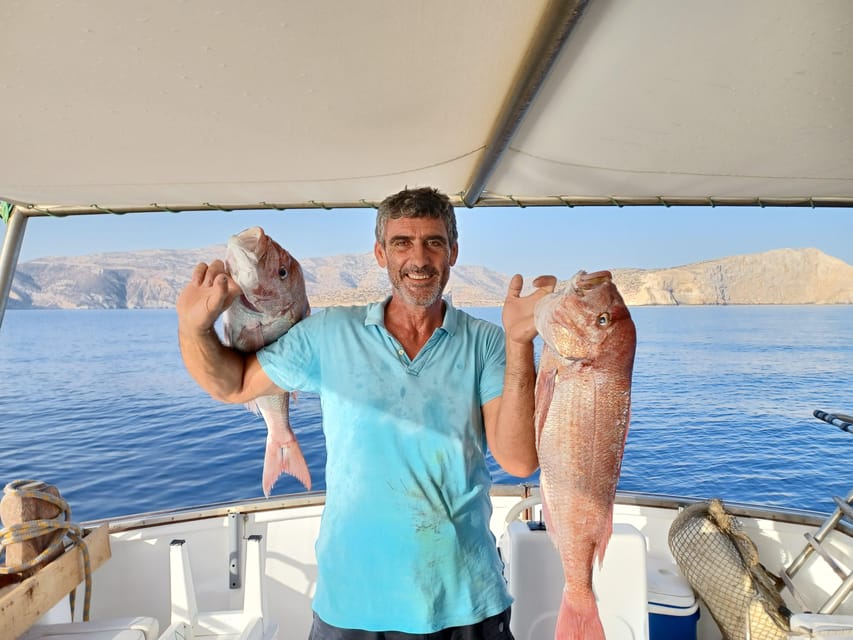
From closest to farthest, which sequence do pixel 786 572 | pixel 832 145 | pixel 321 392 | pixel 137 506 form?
pixel 321 392 → pixel 832 145 → pixel 786 572 → pixel 137 506

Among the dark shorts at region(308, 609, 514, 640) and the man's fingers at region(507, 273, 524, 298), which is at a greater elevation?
the man's fingers at region(507, 273, 524, 298)


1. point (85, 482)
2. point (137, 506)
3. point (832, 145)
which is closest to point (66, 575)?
point (832, 145)

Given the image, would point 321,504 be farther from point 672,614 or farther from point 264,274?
point 264,274

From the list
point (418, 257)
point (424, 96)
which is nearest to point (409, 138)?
point (424, 96)

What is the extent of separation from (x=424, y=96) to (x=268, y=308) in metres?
1.03

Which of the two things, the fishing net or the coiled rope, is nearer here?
the coiled rope

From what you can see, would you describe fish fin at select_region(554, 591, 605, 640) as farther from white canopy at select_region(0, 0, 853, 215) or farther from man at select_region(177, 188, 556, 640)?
white canopy at select_region(0, 0, 853, 215)

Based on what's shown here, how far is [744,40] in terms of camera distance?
1759mm

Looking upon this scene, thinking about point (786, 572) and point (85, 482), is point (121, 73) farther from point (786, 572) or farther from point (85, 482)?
point (85, 482)

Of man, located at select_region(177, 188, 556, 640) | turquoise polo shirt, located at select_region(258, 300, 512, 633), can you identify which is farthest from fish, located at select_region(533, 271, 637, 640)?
turquoise polo shirt, located at select_region(258, 300, 512, 633)

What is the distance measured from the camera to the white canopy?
1.66m

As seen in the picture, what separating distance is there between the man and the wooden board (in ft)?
3.92

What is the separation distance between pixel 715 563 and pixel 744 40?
2908 mm

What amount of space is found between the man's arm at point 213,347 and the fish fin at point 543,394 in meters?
0.92
